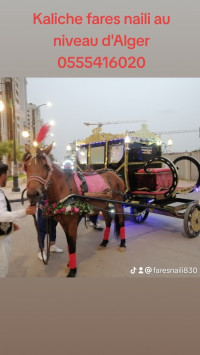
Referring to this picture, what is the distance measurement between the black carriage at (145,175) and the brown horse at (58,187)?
569 millimetres

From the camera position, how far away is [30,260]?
3787mm

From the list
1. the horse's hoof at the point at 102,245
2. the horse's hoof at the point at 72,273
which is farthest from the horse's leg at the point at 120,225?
the horse's hoof at the point at 72,273

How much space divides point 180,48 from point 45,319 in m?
3.99

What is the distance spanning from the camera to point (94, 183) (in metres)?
3.79

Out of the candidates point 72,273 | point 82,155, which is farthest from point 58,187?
point 82,155

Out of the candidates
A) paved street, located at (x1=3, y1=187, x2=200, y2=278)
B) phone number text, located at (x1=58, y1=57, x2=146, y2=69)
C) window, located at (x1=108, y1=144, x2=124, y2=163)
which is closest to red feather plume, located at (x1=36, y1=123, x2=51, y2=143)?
phone number text, located at (x1=58, y1=57, x2=146, y2=69)

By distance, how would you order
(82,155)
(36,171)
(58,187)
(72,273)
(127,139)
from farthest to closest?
(82,155) < (127,139) < (72,273) < (58,187) < (36,171)

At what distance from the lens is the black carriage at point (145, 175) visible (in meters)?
4.65

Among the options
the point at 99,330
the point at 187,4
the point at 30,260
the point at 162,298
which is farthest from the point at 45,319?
the point at 187,4

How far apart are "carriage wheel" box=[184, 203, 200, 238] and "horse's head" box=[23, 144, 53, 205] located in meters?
3.29

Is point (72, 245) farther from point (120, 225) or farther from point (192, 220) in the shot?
point (192, 220)

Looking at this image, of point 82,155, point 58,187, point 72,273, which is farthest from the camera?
point 82,155

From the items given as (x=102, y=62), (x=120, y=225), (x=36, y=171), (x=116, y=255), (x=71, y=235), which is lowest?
(x=116, y=255)

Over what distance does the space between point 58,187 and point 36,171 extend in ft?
1.82
